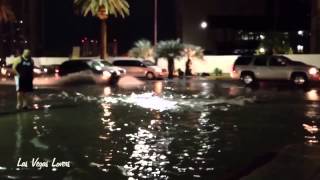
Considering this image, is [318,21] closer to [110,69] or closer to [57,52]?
[110,69]

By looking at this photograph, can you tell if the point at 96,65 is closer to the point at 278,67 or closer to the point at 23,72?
the point at 278,67

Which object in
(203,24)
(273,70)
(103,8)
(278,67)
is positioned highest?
(103,8)

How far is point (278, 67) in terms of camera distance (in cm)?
3731

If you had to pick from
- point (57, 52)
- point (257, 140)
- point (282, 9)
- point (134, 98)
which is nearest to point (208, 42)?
point (282, 9)

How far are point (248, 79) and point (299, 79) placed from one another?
2.83 meters

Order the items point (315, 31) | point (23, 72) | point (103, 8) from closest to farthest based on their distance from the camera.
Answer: point (23, 72), point (103, 8), point (315, 31)

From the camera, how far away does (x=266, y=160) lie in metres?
11.0

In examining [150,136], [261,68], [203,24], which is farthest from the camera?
[203,24]

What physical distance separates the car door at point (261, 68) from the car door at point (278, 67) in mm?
307

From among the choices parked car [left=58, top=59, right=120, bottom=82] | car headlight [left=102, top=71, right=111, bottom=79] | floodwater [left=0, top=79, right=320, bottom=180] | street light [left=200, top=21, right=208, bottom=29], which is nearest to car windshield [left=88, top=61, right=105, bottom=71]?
parked car [left=58, top=59, right=120, bottom=82]

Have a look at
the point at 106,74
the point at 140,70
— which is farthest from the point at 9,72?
the point at 106,74

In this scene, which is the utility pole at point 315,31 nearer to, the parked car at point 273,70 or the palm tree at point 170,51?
the palm tree at point 170,51

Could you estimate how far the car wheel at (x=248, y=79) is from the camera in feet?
124

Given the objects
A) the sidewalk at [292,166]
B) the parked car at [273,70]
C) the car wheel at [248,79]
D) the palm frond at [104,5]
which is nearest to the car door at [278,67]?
the parked car at [273,70]
